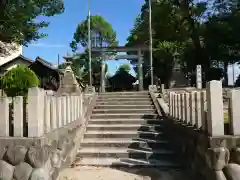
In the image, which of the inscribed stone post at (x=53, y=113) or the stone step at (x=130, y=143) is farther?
the stone step at (x=130, y=143)

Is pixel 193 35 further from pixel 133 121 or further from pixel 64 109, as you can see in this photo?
pixel 64 109

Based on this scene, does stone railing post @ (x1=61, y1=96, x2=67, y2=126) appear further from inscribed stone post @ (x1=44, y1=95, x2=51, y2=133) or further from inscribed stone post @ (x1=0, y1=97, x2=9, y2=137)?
inscribed stone post @ (x1=0, y1=97, x2=9, y2=137)

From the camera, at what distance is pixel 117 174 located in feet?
15.3

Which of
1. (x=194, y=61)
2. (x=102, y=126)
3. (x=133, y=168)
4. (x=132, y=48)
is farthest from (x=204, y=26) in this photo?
(x=133, y=168)

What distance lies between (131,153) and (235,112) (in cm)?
270

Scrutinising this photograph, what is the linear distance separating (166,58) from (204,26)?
11.3ft

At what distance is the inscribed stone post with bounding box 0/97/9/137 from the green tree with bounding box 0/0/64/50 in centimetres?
593

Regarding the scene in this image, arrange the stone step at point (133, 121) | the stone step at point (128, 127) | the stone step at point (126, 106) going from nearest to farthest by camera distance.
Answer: the stone step at point (128, 127) < the stone step at point (133, 121) < the stone step at point (126, 106)

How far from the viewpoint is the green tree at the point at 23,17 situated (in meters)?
8.88

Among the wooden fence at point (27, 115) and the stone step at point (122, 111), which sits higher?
the wooden fence at point (27, 115)

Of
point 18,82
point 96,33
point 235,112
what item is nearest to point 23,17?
point 18,82

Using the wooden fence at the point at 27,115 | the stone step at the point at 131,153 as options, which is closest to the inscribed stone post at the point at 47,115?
the wooden fence at the point at 27,115

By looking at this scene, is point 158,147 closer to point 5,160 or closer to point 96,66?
point 5,160

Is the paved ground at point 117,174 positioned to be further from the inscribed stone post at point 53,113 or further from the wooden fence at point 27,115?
the wooden fence at point 27,115
